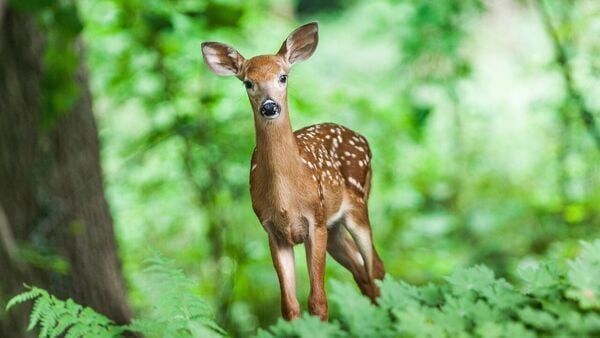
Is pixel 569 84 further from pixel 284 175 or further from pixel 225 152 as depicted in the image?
pixel 284 175

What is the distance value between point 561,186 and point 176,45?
2.79 meters

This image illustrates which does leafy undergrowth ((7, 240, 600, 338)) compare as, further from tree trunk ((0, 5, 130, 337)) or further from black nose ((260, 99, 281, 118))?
tree trunk ((0, 5, 130, 337))

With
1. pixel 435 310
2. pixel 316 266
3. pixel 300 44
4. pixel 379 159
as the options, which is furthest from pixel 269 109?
pixel 379 159

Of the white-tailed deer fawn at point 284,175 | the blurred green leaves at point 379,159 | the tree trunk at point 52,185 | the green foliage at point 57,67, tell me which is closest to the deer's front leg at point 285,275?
the white-tailed deer fawn at point 284,175

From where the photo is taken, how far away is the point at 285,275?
A: 5.34ft

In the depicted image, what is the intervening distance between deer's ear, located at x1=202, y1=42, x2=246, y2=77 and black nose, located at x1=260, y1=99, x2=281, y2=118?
0.13m

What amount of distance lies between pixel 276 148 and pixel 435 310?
16.4 inches

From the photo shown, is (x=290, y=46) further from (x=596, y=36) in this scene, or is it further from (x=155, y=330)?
(x=596, y=36)

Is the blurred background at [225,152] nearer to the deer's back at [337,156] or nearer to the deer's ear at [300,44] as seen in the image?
the deer's back at [337,156]

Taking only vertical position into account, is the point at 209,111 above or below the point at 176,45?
below

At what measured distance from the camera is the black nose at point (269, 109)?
1.55 m

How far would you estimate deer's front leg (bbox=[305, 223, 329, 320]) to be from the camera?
5.31 feet

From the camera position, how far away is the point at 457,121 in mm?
6066

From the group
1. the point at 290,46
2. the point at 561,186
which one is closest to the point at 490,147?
the point at 561,186
